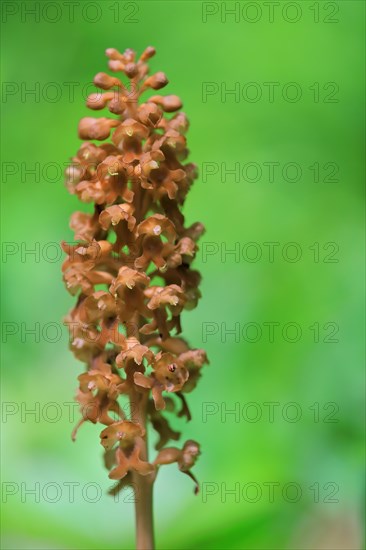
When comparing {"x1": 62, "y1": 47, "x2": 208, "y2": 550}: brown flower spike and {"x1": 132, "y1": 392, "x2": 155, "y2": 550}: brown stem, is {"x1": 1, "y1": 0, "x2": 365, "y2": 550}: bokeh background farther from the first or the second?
{"x1": 62, "y1": 47, "x2": 208, "y2": 550}: brown flower spike

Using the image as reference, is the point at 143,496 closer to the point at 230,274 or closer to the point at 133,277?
the point at 133,277

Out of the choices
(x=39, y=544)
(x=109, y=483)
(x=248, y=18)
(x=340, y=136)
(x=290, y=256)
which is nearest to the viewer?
(x=39, y=544)

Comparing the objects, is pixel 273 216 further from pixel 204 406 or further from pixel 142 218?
pixel 142 218

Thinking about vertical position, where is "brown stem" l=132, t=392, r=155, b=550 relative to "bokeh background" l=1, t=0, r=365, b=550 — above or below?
below

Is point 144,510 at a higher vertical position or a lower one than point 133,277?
lower

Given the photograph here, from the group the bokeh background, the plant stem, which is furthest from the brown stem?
the bokeh background

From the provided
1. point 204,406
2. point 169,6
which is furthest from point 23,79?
point 204,406

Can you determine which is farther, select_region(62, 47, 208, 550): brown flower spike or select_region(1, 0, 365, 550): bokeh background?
select_region(1, 0, 365, 550): bokeh background

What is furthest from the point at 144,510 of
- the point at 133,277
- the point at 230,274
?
the point at 230,274
